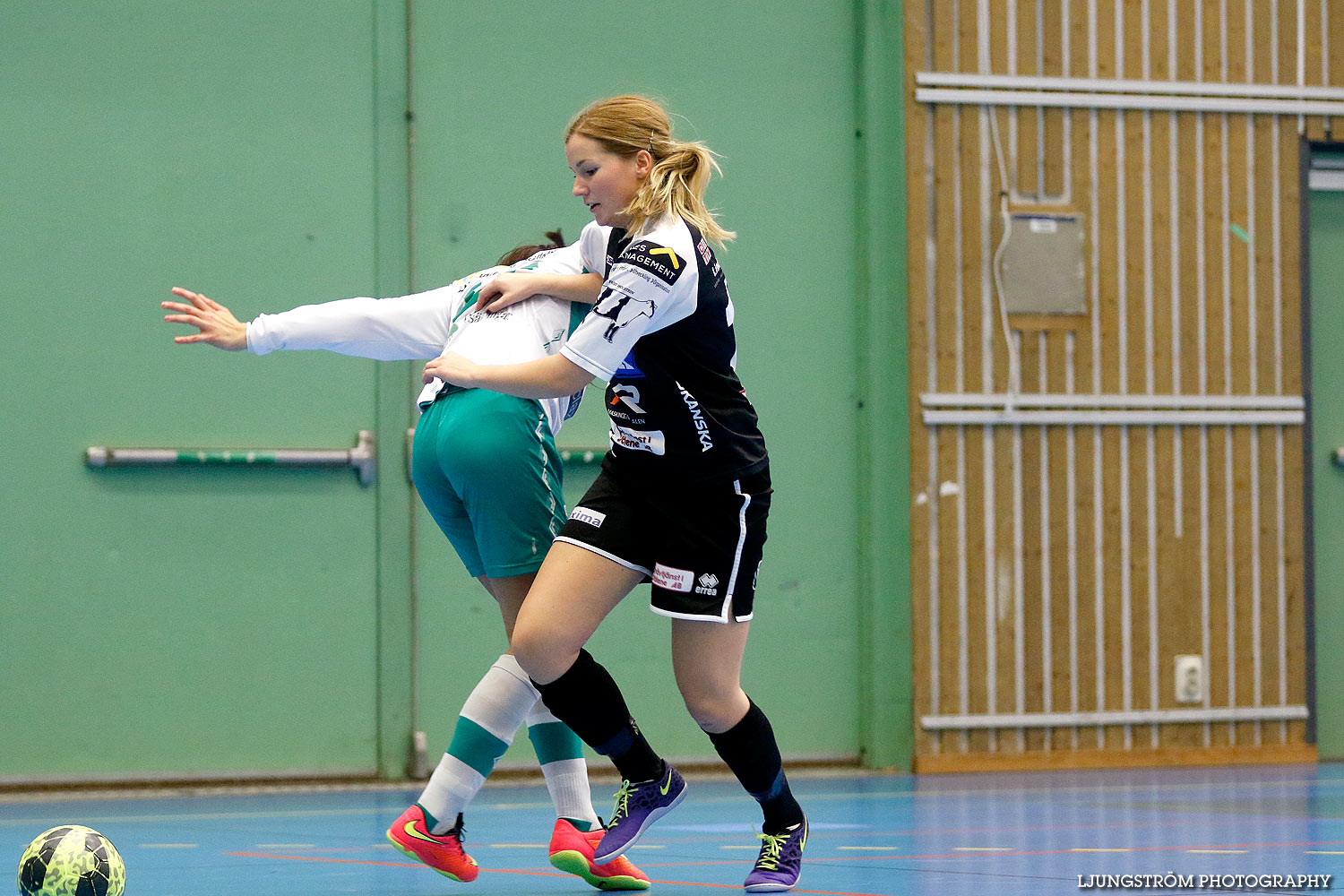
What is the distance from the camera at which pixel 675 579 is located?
3467 millimetres

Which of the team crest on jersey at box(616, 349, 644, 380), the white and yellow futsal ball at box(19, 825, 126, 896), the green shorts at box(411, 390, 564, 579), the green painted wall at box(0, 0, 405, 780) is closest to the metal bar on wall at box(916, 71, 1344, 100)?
the green painted wall at box(0, 0, 405, 780)

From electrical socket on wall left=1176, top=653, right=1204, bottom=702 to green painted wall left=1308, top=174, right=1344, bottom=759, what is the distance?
829 mm

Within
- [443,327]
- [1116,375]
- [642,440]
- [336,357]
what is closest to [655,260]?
[642,440]

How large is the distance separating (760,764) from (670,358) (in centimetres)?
90

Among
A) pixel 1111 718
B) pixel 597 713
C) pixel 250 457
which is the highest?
pixel 250 457

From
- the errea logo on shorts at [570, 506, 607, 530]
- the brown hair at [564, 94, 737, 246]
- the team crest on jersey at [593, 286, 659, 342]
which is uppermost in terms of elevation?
the brown hair at [564, 94, 737, 246]

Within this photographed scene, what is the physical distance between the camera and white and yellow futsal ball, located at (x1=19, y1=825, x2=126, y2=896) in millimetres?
3113

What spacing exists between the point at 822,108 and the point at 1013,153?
96 centimetres

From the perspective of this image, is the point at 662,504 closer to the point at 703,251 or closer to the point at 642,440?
the point at 642,440

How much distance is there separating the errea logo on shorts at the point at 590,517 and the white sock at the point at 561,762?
1.68ft

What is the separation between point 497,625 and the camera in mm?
7453

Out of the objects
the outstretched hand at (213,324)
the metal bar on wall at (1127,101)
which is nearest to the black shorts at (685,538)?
the outstretched hand at (213,324)

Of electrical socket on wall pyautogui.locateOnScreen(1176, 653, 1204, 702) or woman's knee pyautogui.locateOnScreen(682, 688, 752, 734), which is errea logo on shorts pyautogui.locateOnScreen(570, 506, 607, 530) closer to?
woman's knee pyautogui.locateOnScreen(682, 688, 752, 734)

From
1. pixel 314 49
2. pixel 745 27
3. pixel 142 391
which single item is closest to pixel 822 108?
pixel 745 27
